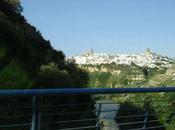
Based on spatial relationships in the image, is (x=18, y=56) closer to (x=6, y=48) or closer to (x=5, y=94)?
(x=6, y=48)

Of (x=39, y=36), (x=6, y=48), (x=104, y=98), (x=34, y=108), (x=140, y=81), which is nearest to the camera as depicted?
(x=34, y=108)

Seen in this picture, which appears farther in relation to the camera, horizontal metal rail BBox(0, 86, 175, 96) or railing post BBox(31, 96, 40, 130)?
railing post BBox(31, 96, 40, 130)

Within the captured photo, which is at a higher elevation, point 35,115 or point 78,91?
point 78,91

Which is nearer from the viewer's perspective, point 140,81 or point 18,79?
point 18,79

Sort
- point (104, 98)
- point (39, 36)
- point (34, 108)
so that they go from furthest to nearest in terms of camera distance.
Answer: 1. point (39, 36)
2. point (104, 98)
3. point (34, 108)

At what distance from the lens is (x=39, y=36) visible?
39.1m

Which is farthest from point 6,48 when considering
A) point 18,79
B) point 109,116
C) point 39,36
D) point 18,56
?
point 109,116

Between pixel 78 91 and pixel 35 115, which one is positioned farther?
pixel 78 91

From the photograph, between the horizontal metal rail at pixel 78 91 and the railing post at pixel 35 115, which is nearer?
the horizontal metal rail at pixel 78 91

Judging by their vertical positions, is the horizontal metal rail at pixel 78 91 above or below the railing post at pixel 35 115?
above

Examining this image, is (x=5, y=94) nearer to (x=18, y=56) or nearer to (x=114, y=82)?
(x=18, y=56)

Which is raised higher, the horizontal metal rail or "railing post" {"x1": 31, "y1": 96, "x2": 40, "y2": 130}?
the horizontal metal rail

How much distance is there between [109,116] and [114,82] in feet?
573

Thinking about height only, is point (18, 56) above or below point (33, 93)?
above
